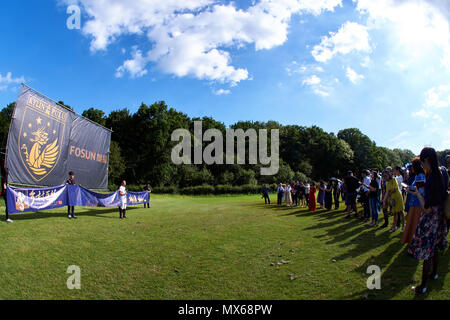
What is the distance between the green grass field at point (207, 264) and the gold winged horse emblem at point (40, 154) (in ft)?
12.2

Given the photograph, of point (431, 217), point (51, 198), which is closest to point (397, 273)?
point (431, 217)

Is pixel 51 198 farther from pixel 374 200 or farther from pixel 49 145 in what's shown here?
pixel 374 200

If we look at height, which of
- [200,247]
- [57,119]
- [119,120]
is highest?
[119,120]

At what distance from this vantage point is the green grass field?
14.6 ft

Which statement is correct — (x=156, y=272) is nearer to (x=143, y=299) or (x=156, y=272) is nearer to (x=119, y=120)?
(x=143, y=299)

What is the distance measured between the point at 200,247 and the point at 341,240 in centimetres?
468

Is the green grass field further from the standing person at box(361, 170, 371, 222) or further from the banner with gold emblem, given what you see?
the banner with gold emblem

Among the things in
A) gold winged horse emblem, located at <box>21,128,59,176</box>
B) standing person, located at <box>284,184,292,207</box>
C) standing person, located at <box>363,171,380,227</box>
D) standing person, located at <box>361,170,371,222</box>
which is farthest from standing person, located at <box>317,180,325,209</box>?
gold winged horse emblem, located at <box>21,128,59,176</box>

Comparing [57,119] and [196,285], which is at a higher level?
[57,119]

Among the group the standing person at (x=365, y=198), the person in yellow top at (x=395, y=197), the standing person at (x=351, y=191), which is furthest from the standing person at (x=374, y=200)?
the standing person at (x=351, y=191)

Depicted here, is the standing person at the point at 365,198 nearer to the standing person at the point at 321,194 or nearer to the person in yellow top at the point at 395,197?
the person in yellow top at the point at 395,197
